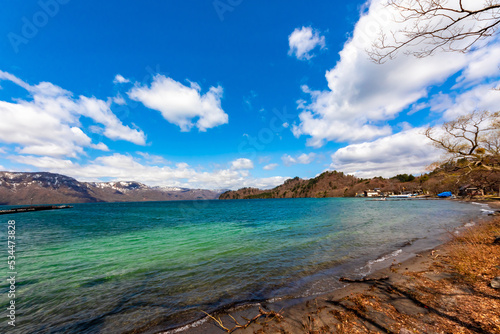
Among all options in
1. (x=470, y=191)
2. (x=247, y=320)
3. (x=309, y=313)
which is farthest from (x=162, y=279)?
(x=470, y=191)

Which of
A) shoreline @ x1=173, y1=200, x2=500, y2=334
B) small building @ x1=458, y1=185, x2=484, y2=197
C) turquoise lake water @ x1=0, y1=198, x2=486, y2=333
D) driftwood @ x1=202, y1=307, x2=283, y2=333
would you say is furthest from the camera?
small building @ x1=458, y1=185, x2=484, y2=197

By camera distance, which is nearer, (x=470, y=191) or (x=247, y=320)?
(x=247, y=320)

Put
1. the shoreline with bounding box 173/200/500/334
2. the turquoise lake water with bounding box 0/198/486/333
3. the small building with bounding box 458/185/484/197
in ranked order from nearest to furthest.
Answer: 1. the shoreline with bounding box 173/200/500/334
2. the turquoise lake water with bounding box 0/198/486/333
3. the small building with bounding box 458/185/484/197

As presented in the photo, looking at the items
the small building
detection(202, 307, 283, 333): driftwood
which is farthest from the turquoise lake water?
the small building

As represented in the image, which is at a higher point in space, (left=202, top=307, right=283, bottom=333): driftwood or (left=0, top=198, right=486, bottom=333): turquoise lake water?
(left=202, top=307, right=283, bottom=333): driftwood

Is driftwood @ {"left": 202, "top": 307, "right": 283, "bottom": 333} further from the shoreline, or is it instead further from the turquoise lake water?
the turquoise lake water

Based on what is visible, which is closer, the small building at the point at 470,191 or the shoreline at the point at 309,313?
the shoreline at the point at 309,313

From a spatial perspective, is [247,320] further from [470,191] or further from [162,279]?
[470,191]

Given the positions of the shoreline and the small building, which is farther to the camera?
the small building

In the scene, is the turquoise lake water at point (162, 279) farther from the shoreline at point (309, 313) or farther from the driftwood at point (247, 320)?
the driftwood at point (247, 320)

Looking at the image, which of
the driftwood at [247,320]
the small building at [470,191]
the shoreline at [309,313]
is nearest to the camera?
the shoreline at [309,313]

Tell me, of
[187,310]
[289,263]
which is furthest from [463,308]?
[187,310]

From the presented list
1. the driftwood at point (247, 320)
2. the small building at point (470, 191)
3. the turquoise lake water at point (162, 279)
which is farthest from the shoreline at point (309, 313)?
the small building at point (470, 191)

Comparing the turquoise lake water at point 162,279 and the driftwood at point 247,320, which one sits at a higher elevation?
the driftwood at point 247,320
